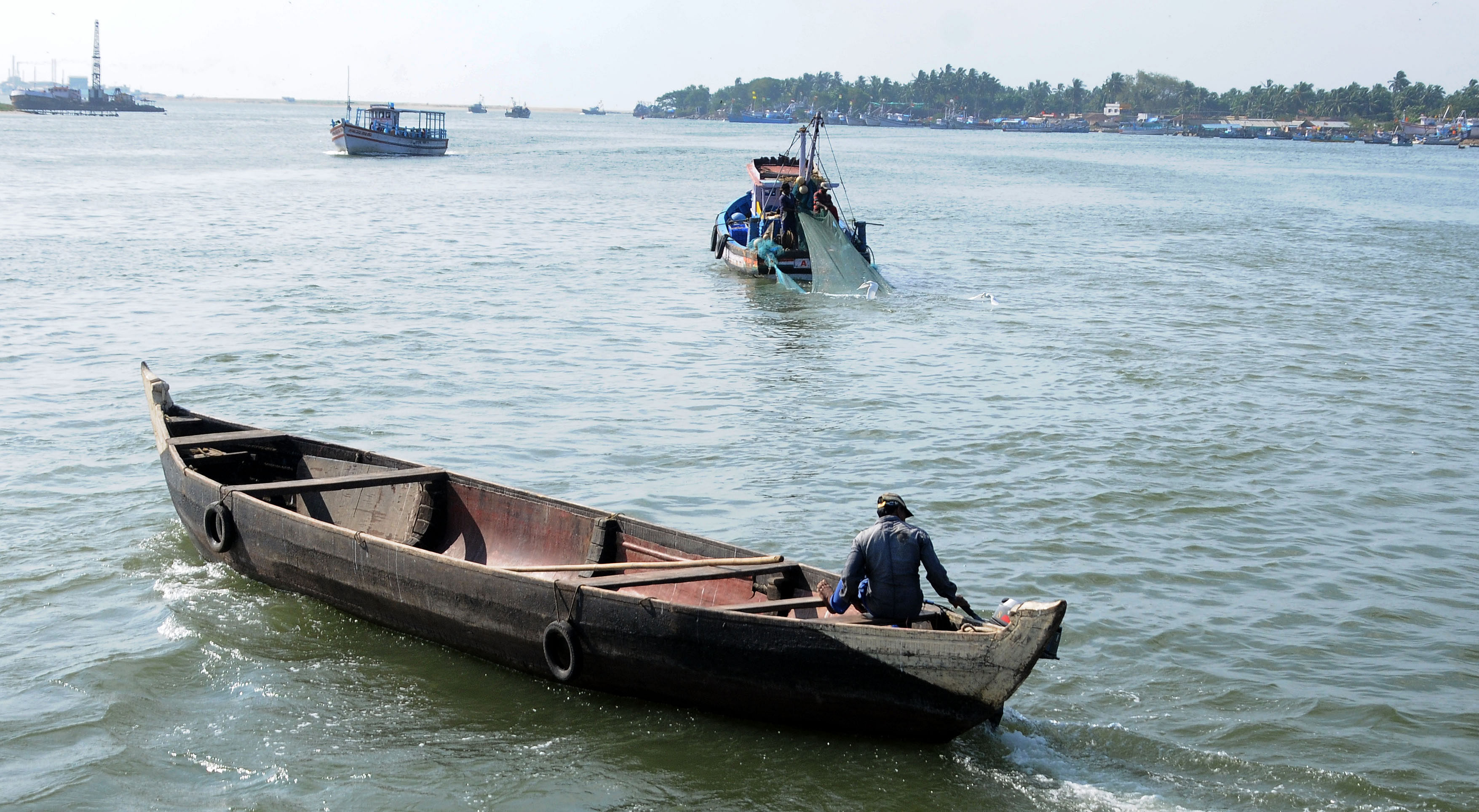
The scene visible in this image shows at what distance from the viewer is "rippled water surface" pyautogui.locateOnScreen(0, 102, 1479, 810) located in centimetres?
829

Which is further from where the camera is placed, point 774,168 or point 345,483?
point 774,168

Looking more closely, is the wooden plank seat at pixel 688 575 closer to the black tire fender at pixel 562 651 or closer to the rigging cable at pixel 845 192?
the black tire fender at pixel 562 651

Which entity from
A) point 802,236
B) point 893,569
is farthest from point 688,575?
point 802,236

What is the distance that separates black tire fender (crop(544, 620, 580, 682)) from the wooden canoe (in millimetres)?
15

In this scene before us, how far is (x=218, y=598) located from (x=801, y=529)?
5.80 m

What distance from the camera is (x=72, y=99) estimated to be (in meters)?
157

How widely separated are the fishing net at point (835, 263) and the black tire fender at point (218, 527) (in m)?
20.5

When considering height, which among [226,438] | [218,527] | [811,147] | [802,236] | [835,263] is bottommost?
[218,527]

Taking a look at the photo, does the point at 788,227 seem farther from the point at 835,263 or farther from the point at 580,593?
the point at 580,593

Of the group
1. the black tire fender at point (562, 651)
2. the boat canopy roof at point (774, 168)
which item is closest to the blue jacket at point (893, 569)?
the black tire fender at point (562, 651)

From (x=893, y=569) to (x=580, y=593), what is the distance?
2.25m

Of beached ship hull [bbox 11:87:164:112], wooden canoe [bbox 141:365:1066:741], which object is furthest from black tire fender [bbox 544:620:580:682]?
beached ship hull [bbox 11:87:164:112]

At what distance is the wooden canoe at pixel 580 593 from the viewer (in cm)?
784

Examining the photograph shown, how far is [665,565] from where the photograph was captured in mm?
9266
